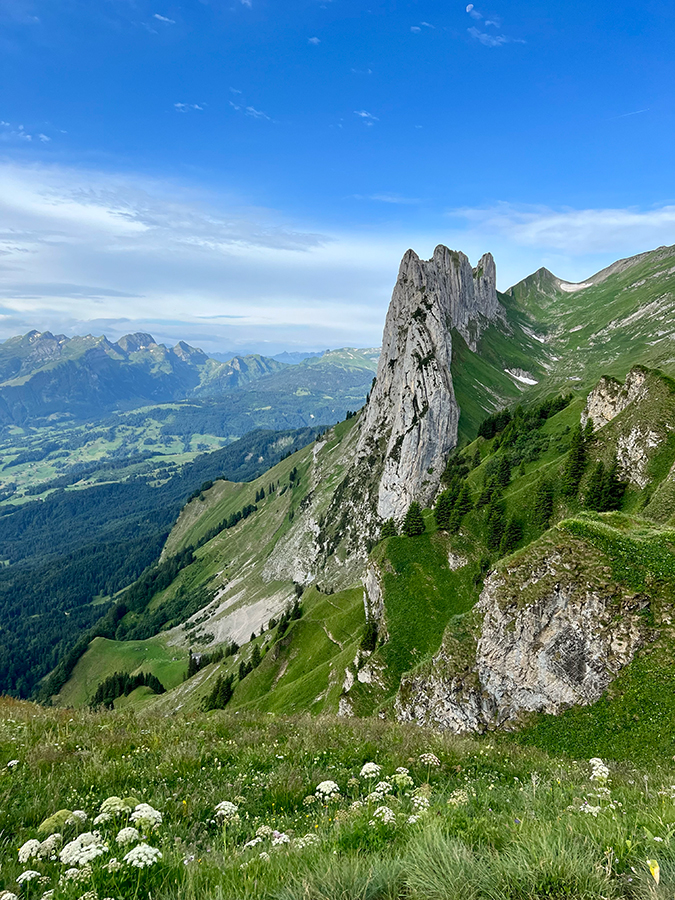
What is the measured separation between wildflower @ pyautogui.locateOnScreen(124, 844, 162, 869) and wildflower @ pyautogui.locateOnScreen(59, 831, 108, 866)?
1.06ft

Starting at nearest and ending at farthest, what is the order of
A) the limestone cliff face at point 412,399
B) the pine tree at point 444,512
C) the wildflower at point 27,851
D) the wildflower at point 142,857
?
the wildflower at point 142,857
the wildflower at point 27,851
the pine tree at point 444,512
the limestone cliff face at point 412,399

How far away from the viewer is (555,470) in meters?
50.6

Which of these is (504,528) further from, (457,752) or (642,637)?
(457,752)

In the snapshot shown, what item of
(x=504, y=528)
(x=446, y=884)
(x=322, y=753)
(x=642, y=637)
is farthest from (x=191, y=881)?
(x=504, y=528)

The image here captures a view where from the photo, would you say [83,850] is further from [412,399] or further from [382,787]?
[412,399]

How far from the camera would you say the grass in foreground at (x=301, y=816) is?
402 cm

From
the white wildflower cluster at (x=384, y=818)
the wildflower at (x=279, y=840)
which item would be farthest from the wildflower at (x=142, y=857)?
the white wildflower cluster at (x=384, y=818)

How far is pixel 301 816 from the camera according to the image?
746cm

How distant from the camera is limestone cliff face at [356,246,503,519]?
386 ft

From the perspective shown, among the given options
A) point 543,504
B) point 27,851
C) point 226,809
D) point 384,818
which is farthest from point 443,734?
point 543,504

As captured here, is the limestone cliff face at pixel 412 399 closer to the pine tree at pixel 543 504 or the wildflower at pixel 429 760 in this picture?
the pine tree at pixel 543 504

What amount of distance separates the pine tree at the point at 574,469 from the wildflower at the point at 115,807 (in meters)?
49.5

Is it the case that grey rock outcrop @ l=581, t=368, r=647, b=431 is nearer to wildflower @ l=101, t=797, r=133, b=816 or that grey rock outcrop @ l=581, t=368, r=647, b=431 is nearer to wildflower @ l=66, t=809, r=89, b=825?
wildflower @ l=101, t=797, r=133, b=816

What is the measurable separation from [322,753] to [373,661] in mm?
36984
